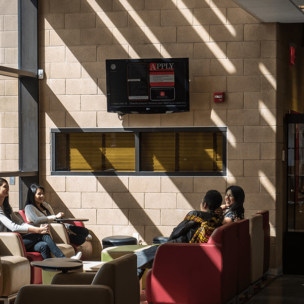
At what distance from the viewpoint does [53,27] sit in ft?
24.4

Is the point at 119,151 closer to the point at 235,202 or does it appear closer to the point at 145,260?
the point at 235,202

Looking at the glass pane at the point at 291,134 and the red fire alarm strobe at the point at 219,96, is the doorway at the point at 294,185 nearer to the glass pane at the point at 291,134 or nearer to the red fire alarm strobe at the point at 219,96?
the glass pane at the point at 291,134

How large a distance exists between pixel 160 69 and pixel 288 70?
1.93 metres

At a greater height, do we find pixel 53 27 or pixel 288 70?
pixel 53 27

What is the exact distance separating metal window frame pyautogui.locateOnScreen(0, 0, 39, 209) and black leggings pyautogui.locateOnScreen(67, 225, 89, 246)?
0.96 metres

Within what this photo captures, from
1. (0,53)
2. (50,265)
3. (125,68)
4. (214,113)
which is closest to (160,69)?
(125,68)

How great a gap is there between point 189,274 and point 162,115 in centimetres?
291

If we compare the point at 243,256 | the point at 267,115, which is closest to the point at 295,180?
the point at 267,115

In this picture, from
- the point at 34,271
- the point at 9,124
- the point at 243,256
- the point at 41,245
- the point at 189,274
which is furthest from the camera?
the point at 9,124

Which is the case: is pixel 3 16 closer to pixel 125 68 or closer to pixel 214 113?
pixel 125 68

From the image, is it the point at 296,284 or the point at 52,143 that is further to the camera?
the point at 52,143

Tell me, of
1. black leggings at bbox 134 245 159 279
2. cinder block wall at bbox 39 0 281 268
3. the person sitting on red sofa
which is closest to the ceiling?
cinder block wall at bbox 39 0 281 268

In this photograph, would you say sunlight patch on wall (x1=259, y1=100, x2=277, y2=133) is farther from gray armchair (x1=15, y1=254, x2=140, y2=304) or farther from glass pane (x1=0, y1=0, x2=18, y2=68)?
gray armchair (x1=15, y1=254, x2=140, y2=304)

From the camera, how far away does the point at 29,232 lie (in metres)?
6.15
